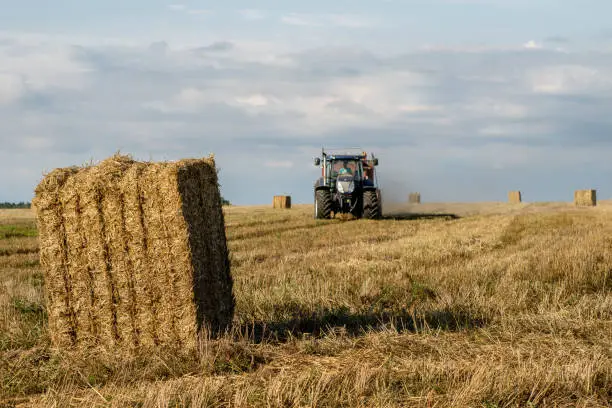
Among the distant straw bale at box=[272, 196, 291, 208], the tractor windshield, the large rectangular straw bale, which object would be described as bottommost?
the large rectangular straw bale

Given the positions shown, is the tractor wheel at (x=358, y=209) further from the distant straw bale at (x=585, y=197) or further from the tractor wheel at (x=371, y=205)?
the distant straw bale at (x=585, y=197)

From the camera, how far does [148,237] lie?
6.88 m

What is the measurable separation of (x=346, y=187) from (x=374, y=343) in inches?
793

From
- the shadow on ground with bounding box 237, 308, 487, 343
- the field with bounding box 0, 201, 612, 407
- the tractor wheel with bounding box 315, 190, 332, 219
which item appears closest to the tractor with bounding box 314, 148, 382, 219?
the tractor wheel with bounding box 315, 190, 332, 219

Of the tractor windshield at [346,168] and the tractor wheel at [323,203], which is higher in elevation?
the tractor windshield at [346,168]

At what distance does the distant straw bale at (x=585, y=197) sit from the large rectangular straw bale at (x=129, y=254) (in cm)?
3802

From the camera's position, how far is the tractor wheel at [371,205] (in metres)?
26.7

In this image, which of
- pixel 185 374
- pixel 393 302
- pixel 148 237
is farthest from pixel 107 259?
pixel 393 302

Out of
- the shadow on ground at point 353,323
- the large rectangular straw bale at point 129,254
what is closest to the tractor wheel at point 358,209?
the shadow on ground at point 353,323

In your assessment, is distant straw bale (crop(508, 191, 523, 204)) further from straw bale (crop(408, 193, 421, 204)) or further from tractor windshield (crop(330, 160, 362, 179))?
tractor windshield (crop(330, 160, 362, 179))

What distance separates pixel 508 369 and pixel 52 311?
13.7 feet

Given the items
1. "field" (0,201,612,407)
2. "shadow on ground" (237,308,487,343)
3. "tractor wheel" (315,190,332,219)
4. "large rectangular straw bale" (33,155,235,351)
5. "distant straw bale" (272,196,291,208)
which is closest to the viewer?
"field" (0,201,612,407)

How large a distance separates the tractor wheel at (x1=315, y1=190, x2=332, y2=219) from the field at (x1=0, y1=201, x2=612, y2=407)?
13509 mm

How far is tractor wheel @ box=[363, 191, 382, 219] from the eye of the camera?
2672cm
